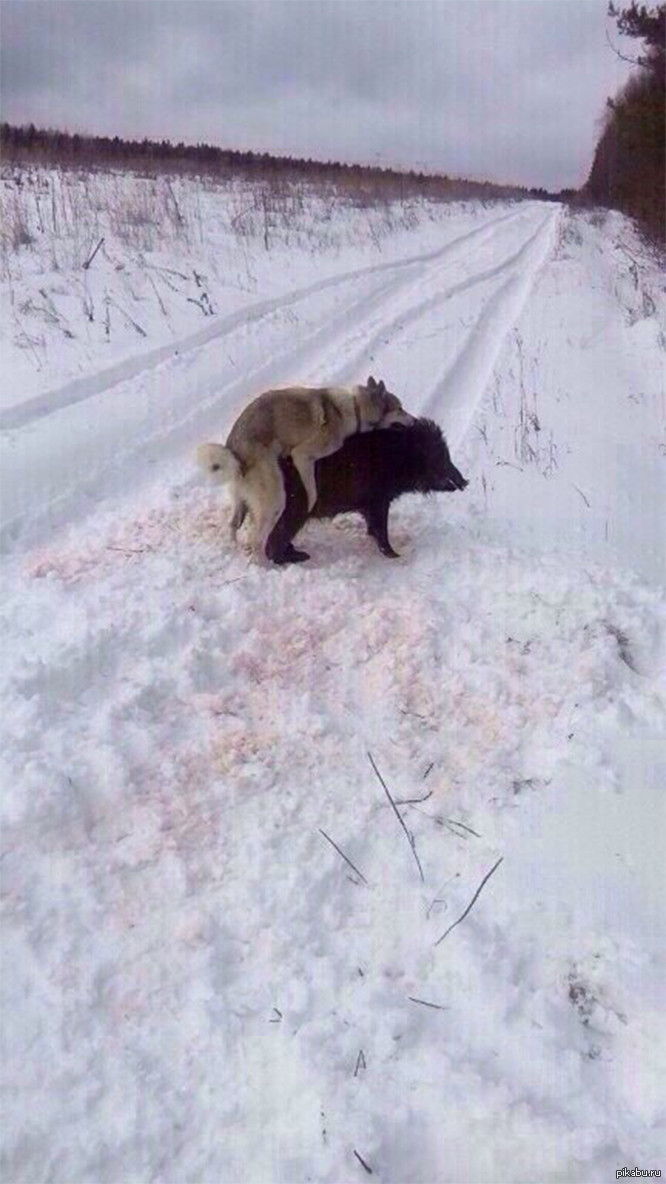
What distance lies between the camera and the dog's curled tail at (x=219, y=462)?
4.59 m

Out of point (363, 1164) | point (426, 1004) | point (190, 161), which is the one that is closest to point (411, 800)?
point (426, 1004)

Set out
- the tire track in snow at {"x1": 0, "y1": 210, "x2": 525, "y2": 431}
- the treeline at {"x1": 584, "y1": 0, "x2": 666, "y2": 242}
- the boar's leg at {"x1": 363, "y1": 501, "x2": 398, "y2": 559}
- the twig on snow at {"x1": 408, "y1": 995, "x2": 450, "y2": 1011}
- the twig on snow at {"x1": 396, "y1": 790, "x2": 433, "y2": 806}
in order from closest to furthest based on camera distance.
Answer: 1. the twig on snow at {"x1": 408, "y1": 995, "x2": 450, "y2": 1011}
2. the twig on snow at {"x1": 396, "y1": 790, "x2": 433, "y2": 806}
3. the boar's leg at {"x1": 363, "y1": 501, "x2": 398, "y2": 559}
4. the tire track in snow at {"x1": 0, "y1": 210, "x2": 525, "y2": 431}
5. the treeline at {"x1": 584, "y1": 0, "x2": 666, "y2": 242}

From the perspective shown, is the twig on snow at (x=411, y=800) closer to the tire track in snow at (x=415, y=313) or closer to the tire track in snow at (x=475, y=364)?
the tire track in snow at (x=475, y=364)

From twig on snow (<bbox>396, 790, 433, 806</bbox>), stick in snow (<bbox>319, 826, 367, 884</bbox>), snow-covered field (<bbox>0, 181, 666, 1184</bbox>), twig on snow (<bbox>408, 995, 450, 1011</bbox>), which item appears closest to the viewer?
snow-covered field (<bbox>0, 181, 666, 1184</bbox>)

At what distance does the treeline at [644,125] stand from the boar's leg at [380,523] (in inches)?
584

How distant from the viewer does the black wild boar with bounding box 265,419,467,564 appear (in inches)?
185

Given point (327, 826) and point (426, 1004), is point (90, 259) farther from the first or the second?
point (426, 1004)

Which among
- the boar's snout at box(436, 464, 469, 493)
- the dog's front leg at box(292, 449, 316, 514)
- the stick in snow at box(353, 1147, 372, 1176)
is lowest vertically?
the stick in snow at box(353, 1147, 372, 1176)

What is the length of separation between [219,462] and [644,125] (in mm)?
19211

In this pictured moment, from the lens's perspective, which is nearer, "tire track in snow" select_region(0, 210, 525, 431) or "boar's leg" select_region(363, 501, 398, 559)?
"boar's leg" select_region(363, 501, 398, 559)

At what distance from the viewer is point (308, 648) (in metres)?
4.04

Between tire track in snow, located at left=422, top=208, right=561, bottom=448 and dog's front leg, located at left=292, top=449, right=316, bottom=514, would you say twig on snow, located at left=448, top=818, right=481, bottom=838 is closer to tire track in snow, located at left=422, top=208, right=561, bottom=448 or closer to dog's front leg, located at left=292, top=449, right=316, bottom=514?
dog's front leg, located at left=292, top=449, right=316, bottom=514

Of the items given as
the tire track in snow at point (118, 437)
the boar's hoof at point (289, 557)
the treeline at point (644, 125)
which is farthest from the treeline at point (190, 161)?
the boar's hoof at point (289, 557)

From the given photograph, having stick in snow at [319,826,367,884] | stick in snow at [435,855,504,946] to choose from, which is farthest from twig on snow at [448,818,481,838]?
stick in snow at [319,826,367,884]
